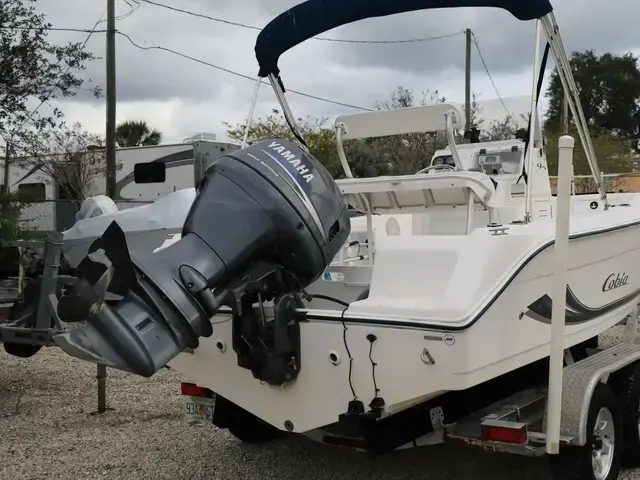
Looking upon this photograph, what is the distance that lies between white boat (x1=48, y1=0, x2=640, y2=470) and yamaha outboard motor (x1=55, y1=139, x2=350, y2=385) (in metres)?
0.01

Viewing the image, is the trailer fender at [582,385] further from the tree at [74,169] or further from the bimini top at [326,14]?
the tree at [74,169]

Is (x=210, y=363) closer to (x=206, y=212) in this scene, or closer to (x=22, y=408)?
(x=206, y=212)

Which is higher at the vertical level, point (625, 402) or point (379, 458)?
point (625, 402)

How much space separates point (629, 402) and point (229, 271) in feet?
8.56

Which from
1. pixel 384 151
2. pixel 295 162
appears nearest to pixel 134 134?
pixel 384 151

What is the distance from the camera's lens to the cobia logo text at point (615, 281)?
4794mm

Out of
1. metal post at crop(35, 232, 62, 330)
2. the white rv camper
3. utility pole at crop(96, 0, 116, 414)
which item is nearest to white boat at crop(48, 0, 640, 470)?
metal post at crop(35, 232, 62, 330)

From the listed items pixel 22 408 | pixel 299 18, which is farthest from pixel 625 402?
pixel 22 408

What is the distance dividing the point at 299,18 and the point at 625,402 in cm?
305

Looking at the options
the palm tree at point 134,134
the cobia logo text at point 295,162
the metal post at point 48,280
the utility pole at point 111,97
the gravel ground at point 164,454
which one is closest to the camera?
the cobia logo text at point 295,162

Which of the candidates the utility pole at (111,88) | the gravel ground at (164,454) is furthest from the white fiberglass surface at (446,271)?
the utility pole at (111,88)

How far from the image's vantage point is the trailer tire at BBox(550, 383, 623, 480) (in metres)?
3.91

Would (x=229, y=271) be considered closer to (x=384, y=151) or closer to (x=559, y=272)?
(x=559, y=272)

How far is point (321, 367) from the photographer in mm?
3680
